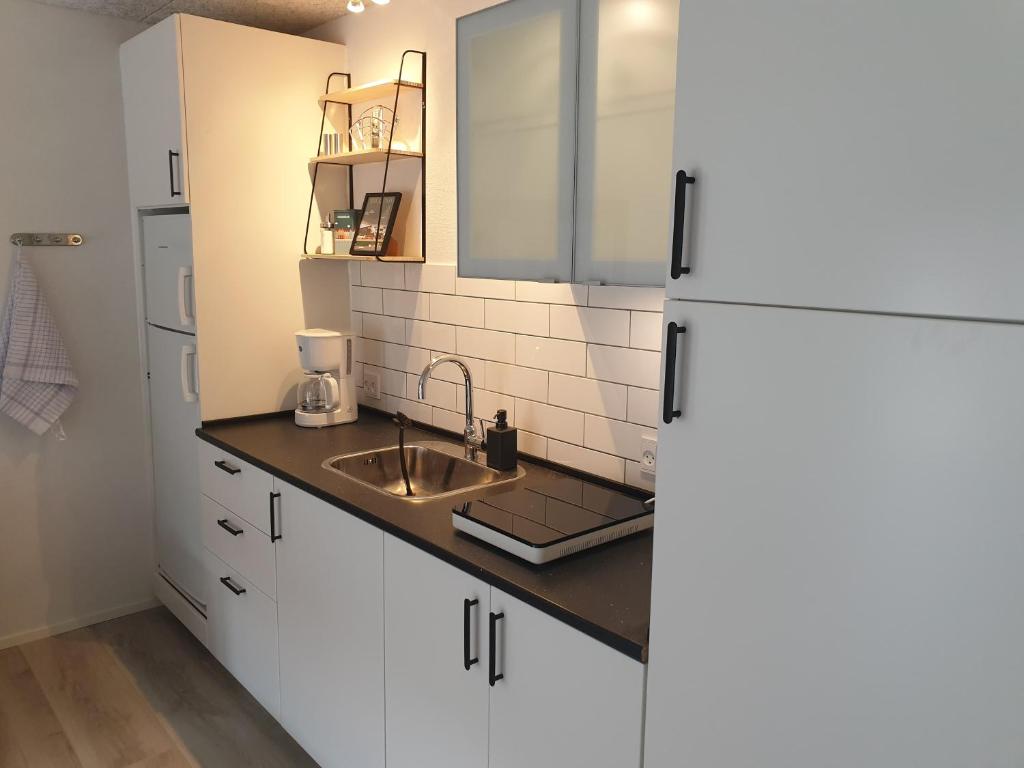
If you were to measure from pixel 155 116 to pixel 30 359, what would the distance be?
100cm

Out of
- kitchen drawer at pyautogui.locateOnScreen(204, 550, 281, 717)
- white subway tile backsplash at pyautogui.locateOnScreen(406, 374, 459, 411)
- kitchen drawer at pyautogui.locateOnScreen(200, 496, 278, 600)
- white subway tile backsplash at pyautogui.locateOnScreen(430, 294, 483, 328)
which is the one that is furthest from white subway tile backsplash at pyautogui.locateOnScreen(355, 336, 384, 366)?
kitchen drawer at pyautogui.locateOnScreen(204, 550, 281, 717)

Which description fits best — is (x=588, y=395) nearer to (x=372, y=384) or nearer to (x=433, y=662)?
(x=433, y=662)

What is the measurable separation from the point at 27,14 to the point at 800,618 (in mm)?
3223

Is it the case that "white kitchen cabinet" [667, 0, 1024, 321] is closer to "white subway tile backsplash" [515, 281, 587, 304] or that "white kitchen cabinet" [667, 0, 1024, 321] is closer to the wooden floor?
"white subway tile backsplash" [515, 281, 587, 304]

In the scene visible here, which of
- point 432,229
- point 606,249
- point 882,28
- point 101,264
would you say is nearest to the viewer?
point 882,28

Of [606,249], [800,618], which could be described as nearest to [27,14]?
[606,249]

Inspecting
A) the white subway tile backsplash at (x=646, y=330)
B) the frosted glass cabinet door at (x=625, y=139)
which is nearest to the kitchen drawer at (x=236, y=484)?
the white subway tile backsplash at (x=646, y=330)

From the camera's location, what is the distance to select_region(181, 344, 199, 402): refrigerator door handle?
280cm

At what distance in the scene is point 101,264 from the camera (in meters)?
3.14

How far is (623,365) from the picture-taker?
205cm

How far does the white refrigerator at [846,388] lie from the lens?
864 mm

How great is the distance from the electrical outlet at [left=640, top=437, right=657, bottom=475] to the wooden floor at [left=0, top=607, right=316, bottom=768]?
4.55 feet

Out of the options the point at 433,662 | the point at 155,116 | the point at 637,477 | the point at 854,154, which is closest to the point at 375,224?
the point at 155,116

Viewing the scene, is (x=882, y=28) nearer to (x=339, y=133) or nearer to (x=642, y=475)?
(x=642, y=475)
